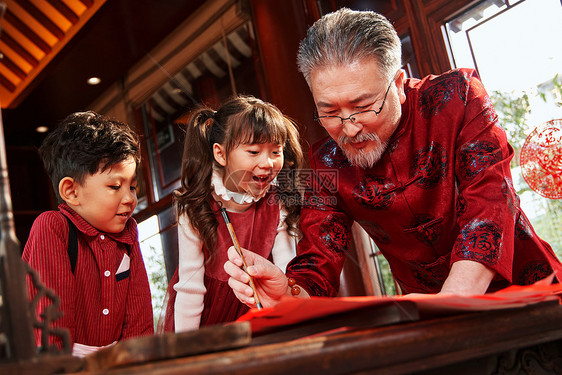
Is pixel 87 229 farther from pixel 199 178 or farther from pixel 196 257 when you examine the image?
pixel 199 178

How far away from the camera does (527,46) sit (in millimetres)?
2186

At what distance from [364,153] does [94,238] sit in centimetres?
86

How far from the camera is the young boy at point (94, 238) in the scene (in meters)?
1.53

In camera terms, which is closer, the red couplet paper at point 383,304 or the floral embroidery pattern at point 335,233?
the red couplet paper at point 383,304

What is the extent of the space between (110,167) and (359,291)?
1.41 m

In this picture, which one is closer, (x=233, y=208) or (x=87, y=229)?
(x=87, y=229)

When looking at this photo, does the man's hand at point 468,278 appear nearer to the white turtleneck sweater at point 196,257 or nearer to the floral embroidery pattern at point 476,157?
the floral embroidery pattern at point 476,157

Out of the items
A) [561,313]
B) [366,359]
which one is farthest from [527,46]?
[366,359]

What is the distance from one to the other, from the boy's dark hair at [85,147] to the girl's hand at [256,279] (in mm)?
717

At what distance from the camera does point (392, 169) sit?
55.7 inches

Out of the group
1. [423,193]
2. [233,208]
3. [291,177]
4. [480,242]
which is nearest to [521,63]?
[291,177]

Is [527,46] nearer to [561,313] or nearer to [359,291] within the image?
[359,291]

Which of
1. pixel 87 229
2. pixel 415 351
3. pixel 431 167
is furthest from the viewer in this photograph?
pixel 87 229

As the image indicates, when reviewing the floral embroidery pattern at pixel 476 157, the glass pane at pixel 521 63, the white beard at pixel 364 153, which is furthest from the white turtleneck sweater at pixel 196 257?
the glass pane at pixel 521 63
